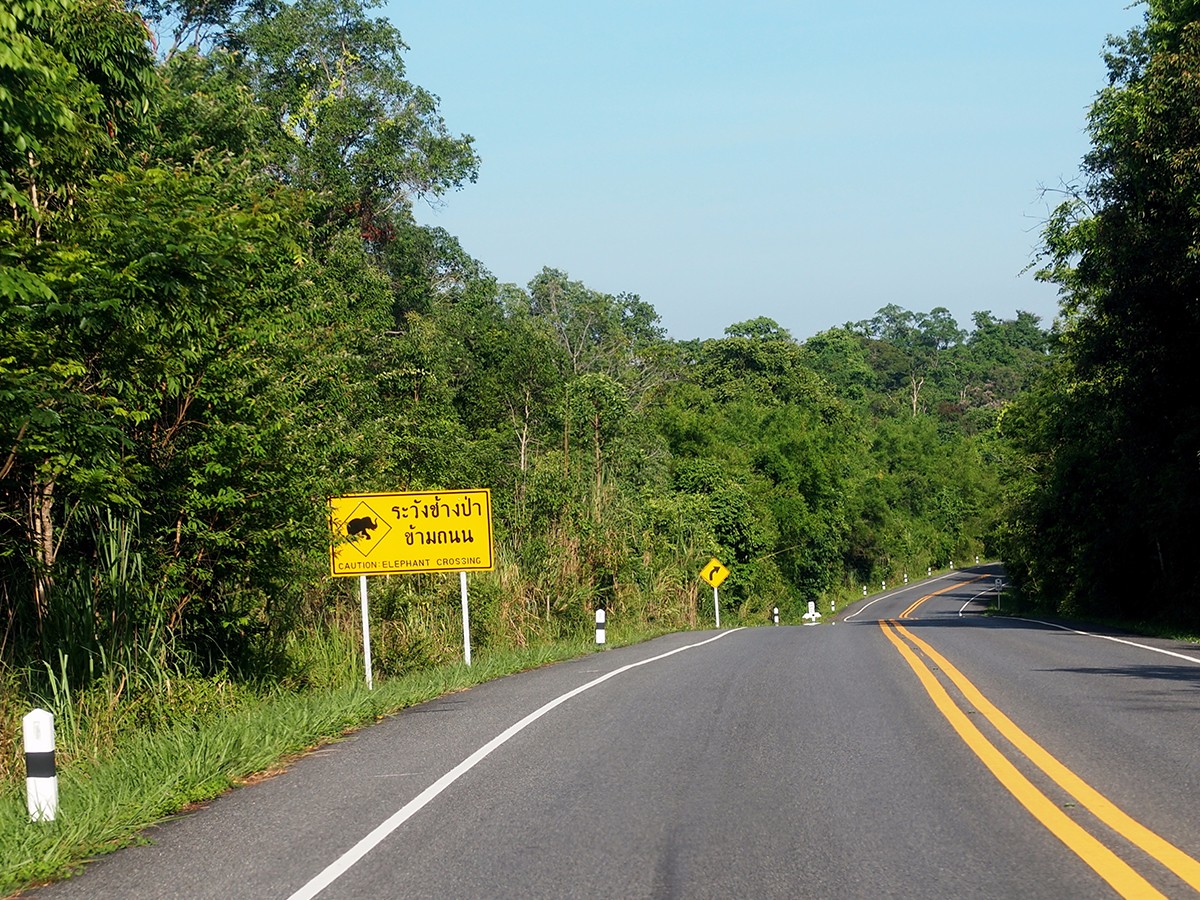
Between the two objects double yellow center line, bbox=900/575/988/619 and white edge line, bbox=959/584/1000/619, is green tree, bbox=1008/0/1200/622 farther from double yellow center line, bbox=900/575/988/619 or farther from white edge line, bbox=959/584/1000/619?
white edge line, bbox=959/584/1000/619

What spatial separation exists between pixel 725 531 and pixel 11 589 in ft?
183

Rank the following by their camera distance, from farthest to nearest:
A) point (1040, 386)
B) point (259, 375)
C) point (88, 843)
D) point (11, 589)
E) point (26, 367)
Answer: point (1040, 386) < point (259, 375) < point (11, 589) < point (26, 367) < point (88, 843)

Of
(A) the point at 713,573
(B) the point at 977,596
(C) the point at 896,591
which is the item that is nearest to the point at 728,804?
(A) the point at 713,573

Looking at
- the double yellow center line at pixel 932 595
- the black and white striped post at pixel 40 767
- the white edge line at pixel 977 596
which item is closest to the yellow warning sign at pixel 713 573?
the double yellow center line at pixel 932 595

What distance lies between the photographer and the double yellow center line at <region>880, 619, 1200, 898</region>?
580 cm

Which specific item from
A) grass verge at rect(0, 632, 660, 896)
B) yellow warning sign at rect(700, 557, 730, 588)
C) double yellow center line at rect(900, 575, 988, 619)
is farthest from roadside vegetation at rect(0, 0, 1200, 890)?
double yellow center line at rect(900, 575, 988, 619)

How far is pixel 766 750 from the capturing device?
31.7 feet

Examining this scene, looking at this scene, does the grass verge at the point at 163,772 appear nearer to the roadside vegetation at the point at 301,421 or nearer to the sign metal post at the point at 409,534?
the roadside vegetation at the point at 301,421

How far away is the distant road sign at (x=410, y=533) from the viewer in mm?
17109

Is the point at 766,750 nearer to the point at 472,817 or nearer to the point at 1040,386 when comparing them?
the point at 472,817

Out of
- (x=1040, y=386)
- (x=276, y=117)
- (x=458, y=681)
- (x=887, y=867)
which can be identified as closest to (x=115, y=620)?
(x=458, y=681)

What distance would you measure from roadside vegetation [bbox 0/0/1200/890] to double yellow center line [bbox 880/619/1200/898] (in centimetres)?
524

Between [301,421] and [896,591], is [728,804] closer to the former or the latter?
[301,421]

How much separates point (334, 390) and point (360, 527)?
2674 mm
